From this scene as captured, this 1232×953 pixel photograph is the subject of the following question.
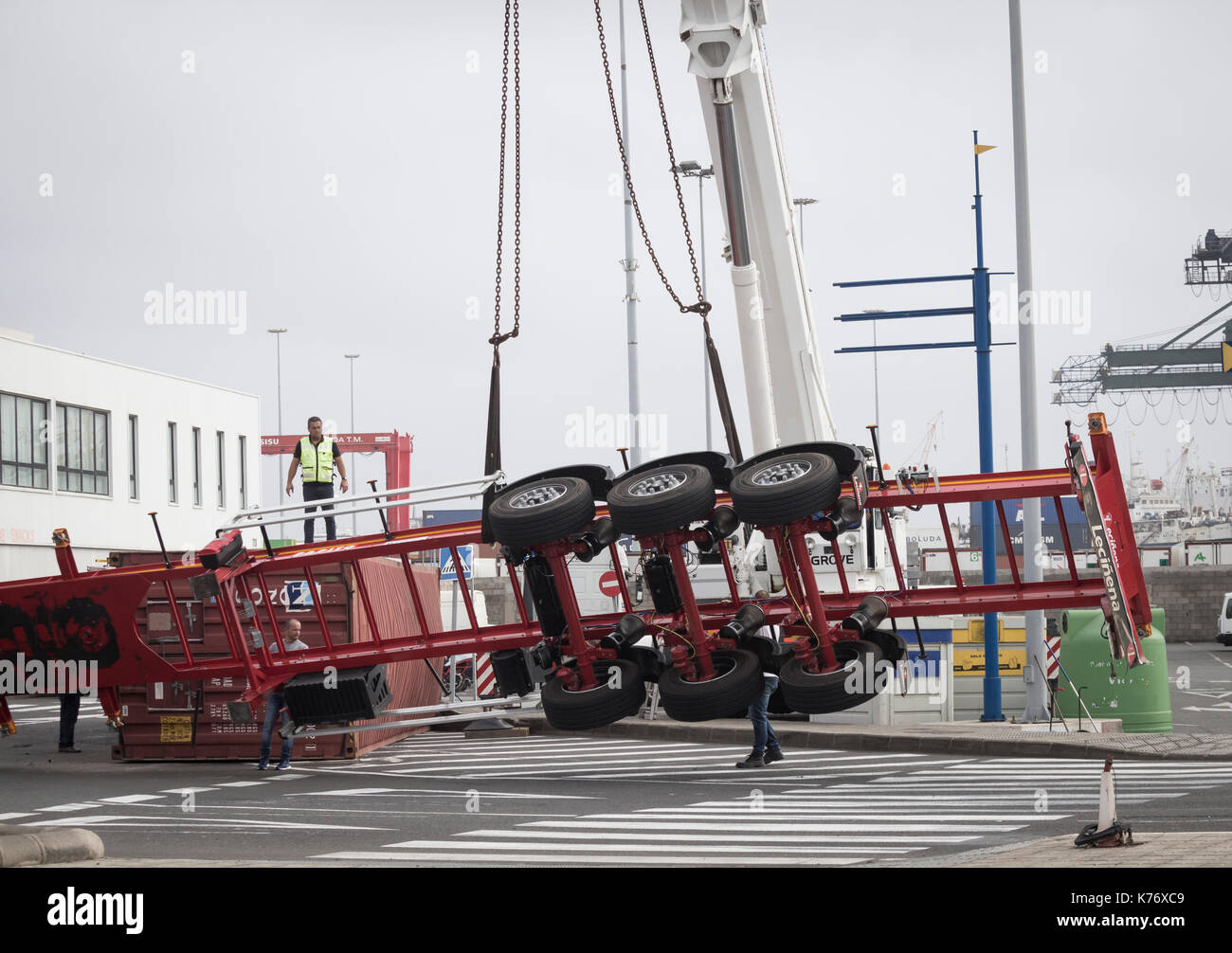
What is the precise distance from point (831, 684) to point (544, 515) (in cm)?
237

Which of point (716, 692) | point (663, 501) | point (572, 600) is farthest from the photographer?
point (572, 600)

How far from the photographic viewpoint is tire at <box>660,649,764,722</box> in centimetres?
1051

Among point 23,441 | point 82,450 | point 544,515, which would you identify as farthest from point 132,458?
point 544,515

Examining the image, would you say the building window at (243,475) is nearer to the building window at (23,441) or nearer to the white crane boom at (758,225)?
the building window at (23,441)

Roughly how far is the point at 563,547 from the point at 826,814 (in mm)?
3913

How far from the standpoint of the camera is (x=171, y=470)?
5131cm

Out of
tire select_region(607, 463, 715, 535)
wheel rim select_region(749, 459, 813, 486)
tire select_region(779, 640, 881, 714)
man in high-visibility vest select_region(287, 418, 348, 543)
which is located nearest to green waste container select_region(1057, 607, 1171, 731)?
man in high-visibility vest select_region(287, 418, 348, 543)

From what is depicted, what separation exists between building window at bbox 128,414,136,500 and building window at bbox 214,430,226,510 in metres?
6.74

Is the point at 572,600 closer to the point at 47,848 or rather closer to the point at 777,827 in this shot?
the point at 777,827

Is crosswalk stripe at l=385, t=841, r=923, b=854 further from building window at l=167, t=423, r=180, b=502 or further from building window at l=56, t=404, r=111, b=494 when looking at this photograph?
building window at l=167, t=423, r=180, b=502

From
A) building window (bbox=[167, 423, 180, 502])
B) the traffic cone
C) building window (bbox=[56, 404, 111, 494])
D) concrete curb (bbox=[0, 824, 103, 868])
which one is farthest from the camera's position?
building window (bbox=[167, 423, 180, 502])

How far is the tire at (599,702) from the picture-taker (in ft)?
35.8
